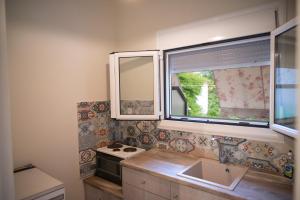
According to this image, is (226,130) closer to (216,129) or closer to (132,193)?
(216,129)

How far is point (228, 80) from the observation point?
2.30m

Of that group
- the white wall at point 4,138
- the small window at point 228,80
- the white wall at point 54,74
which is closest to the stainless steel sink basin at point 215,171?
the small window at point 228,80

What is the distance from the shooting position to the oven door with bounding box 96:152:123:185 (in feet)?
6.30

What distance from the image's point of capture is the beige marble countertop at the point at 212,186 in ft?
3.88

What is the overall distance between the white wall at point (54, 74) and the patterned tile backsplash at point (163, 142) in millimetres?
111

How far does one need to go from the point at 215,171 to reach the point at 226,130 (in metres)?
0.39

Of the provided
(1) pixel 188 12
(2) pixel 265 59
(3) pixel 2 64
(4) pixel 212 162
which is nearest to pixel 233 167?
(4) pixel 212 162

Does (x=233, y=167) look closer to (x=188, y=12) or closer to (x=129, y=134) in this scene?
(x=129, y=134)

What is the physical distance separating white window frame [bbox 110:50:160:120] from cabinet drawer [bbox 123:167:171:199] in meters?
0.63

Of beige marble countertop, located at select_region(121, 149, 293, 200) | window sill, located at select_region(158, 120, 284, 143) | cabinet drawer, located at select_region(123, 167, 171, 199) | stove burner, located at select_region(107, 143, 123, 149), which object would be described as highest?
window sill, located at select_region(158, 120, 284, 143)

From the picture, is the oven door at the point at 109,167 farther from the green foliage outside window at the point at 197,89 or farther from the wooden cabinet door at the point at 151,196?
the green foliage outside window at the point at 197,89

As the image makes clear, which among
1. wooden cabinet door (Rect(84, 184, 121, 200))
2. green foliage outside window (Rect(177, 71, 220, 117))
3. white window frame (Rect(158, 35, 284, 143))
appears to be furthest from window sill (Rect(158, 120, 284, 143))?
wooden cabinet door (Rect(84, 184, 121, 200))

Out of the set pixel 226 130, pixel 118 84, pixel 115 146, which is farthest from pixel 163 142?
pixel 118 84

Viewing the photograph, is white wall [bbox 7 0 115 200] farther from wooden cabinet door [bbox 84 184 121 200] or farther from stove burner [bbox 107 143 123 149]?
stove burner [bbox 107 143 123 149]
